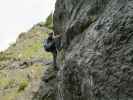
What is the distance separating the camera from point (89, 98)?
13.8 metres

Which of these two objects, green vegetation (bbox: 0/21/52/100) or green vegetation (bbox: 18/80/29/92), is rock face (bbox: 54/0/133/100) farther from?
green vegetation (bbox: 0/21/52/100)

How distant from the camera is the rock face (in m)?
11.7

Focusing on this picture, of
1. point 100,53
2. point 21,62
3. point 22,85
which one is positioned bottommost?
point 22,85

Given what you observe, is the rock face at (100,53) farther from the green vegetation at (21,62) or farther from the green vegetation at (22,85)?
the green vegetation at (21,62)

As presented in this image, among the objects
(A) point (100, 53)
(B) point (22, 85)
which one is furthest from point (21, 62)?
(A) point (100, 53)

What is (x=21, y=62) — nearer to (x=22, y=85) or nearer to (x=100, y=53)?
(x=22, y=85)

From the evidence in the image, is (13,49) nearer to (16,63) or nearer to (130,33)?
(16,63)

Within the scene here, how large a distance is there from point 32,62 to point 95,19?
3237cm

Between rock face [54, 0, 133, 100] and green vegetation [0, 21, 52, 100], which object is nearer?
rock face [54, 0, 133, 100]

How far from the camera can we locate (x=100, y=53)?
13117 millimetres

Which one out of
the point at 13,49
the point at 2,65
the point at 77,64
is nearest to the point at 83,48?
the point at 77,64

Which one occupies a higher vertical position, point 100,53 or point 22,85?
point 100,53

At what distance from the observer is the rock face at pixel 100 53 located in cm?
1170

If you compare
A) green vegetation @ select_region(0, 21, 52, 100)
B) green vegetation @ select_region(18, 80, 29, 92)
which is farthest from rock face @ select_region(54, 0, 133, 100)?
green vegetation @ select_region(0, 21, 52, 100)
